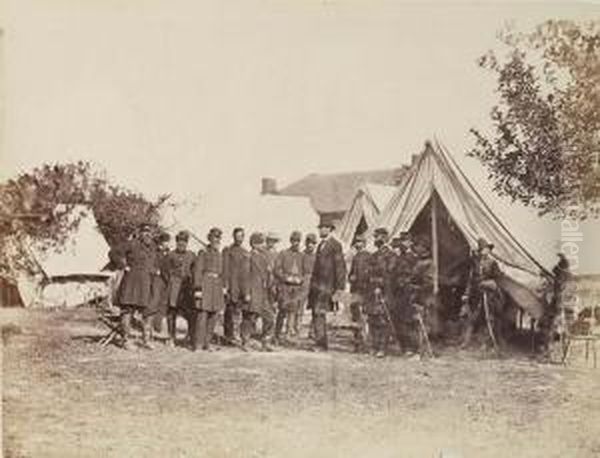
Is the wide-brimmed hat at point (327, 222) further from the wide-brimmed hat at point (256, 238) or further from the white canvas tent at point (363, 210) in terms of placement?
the wide-brimmed hat at point (256, 238)

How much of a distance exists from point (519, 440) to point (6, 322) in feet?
4.30

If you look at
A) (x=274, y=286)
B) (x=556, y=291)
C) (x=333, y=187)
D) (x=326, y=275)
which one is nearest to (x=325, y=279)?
(x=326, y=275)

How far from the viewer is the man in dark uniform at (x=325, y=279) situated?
7.89 feet

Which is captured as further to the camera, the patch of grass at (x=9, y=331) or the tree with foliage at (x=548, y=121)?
the tree with foliage at (x=548, y=121)

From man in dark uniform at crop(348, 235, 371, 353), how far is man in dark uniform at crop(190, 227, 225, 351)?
1.08ft

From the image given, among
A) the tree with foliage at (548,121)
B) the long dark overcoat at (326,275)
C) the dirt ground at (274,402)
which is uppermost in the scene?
the tree with foliage at (548,121)

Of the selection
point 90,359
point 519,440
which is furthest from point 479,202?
point 90,359

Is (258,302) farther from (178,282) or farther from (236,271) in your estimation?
(178,282)

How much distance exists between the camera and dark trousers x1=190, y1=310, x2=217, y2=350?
237 cm

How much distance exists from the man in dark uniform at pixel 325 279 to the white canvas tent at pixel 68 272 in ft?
1.69

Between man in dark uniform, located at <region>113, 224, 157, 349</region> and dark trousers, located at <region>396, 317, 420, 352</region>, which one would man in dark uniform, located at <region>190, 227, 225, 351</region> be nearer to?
man in dark uniform, located at <region>113, 224, 157, 349</region>

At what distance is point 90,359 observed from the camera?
2334 mm

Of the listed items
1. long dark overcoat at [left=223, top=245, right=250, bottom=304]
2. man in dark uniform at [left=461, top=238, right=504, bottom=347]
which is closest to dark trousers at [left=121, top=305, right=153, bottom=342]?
long dark overcoat at [left=223, top=245, right=250, bottom=304]

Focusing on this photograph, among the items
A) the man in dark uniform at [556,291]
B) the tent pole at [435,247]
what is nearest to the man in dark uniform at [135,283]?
the tent pole at [435,247]
